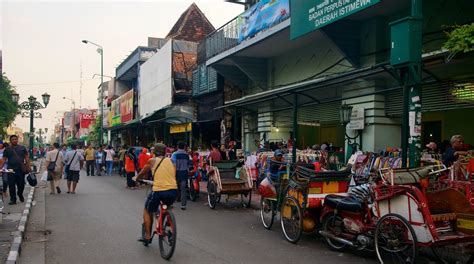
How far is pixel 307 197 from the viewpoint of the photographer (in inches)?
319

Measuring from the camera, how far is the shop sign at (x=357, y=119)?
1397cm

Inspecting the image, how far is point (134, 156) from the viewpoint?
61.2 ft

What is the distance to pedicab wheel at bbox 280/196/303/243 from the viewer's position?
8.07 metres

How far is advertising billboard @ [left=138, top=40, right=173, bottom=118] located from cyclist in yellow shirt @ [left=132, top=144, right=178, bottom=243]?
68.8 feet

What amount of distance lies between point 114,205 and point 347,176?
278 inches

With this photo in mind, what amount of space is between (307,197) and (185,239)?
231cm

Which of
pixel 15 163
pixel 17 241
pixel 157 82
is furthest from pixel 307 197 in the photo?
pixel 157 82

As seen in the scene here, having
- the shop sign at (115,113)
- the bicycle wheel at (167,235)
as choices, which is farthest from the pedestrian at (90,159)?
the bicycle wheel at (167,235)

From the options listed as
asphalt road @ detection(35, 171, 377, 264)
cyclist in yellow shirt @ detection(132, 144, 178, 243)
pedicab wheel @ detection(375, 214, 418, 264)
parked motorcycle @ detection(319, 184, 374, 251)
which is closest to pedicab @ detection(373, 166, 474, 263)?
pedicab wheel @ detection(375, 214, 418, 264)

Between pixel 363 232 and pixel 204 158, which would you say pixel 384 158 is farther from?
pixel 204 158

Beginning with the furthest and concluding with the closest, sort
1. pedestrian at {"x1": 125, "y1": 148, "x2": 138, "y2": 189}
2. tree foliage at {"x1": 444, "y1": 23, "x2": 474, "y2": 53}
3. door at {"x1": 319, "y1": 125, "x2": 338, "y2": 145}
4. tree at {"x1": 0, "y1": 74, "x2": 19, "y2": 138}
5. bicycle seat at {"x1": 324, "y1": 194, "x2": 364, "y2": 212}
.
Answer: tree at {"x1": 0, "y1": 74, "x2": 19, "y2": 138} < door at {"x1": 319, "y1": 125, "x2": 338, "y2": 145} < pedestrian at {"x1": 125, "y1": 148, "x2": 138, "y2": 189} < bicycle seat at {"x1": 324, "y1": 194, "x2": 364, "y2": 212} < tree foliage at {"x1": 444, "y1": 23, "x2": 474, "y2": 53}

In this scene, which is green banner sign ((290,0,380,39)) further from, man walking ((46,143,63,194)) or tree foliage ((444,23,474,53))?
man walking ((46,143,63,194))

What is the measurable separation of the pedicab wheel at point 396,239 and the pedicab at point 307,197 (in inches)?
68.6

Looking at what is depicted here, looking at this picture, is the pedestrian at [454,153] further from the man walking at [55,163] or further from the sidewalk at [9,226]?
the man walking at [55,163]
